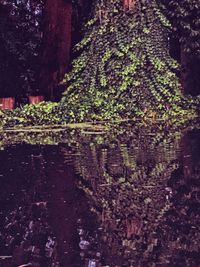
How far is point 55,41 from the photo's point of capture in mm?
13383

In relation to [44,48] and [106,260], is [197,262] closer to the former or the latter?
[106,260]

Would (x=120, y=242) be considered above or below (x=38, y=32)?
below

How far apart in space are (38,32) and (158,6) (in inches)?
157

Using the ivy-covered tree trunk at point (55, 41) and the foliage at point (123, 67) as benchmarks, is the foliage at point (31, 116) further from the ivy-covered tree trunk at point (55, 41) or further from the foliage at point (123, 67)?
the ivy-covered tree trunk at point (55, 41)

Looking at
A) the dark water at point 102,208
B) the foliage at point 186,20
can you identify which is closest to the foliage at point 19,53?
the foliage at point 186,20

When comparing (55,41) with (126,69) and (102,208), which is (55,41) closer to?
(126,69)

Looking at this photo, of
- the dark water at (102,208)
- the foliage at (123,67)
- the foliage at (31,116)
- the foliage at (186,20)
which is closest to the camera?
the dark water at (102,208)

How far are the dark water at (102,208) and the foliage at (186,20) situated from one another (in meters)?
6.75

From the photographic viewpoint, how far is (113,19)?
42.0 ft

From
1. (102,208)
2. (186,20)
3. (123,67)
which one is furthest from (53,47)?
(102,208)

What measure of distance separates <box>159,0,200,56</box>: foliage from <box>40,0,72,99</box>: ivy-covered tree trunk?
2.22 m

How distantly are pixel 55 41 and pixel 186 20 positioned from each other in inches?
118

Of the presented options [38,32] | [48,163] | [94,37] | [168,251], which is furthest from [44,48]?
[168,251]

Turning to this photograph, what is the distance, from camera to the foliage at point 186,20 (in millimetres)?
12984
